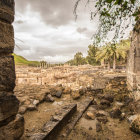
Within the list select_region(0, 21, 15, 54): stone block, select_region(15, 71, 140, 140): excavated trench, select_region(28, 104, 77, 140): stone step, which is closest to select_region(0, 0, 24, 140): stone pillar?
select_region(0, 21, 15, 54): stone block

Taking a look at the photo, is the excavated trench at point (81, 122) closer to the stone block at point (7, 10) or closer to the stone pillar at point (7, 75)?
the stone pillar at point (7, 75)

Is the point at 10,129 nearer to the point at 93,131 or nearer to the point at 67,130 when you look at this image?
the point at 67,130

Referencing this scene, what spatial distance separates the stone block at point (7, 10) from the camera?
1512 mm

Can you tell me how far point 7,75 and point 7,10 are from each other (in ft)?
3.12

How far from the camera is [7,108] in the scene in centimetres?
162

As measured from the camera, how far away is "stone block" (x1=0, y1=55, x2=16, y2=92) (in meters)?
1.55

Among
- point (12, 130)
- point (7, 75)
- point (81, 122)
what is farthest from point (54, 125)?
point (7, 75)

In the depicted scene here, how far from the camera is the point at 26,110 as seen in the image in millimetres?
4266

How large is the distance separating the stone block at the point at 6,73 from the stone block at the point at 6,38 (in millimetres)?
124

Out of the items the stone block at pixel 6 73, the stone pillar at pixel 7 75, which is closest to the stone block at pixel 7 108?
the stone pillar at pixel 7 75

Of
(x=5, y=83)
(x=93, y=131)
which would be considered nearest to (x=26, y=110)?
(x=93, y=131)

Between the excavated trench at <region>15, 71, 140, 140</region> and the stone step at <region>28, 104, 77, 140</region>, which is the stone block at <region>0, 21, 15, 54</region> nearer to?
the excavated trench at <region>15, 71, 140, 140</region>

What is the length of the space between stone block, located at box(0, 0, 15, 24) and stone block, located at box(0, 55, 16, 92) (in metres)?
0.55

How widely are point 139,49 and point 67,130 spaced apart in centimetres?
442
